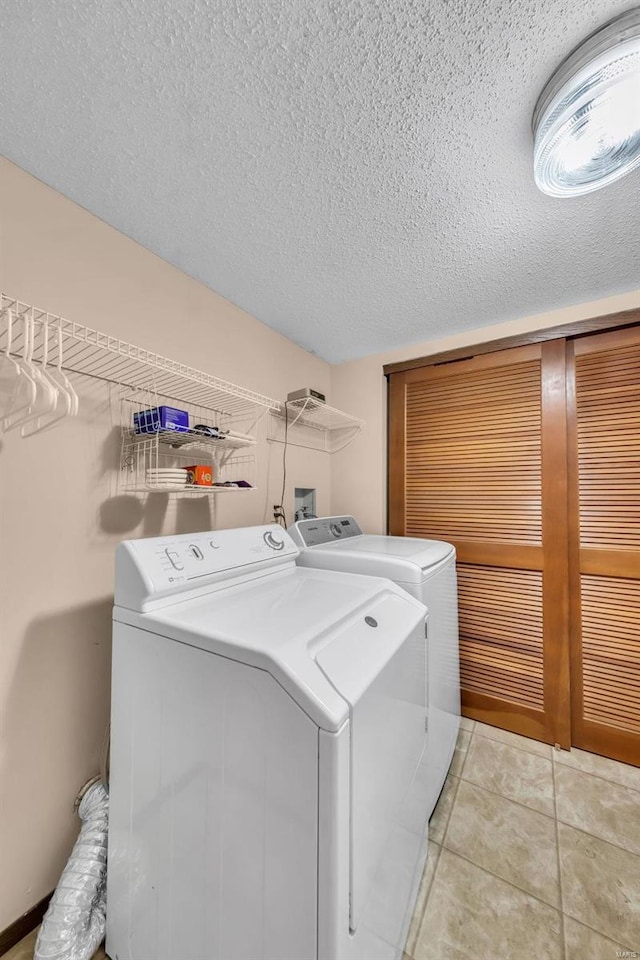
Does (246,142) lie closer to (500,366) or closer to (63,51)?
(63,51)

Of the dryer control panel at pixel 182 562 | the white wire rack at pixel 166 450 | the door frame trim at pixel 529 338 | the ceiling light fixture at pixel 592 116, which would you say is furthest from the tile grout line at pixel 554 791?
the ceiling light fixture at pixel 592 116

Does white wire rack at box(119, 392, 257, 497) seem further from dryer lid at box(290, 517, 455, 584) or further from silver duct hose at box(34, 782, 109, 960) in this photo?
silver duct hose at box(34, 782, 109, 960)

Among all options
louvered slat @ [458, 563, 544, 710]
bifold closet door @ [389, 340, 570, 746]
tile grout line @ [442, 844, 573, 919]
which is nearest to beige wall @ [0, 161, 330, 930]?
tile grout line @ [442, 844, 573, 919]

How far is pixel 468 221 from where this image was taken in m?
1.40

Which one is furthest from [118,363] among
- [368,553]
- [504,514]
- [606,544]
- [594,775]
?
[594,775]

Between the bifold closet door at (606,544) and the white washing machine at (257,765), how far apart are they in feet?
4.23

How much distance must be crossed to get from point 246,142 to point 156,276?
0.71m

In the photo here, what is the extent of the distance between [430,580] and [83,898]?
1506 millimetres

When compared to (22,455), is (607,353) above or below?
above

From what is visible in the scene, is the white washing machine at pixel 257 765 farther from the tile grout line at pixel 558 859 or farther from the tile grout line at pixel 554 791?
the tile grout line at pixel 554 791

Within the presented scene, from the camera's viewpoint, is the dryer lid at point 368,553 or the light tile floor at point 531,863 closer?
the light tile floor at point 531,863

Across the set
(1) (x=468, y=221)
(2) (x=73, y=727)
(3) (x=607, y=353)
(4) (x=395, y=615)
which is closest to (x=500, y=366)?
(3) (x=607, y=353)

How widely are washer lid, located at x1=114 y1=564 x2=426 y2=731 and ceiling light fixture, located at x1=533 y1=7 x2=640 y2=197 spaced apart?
1.43 metres

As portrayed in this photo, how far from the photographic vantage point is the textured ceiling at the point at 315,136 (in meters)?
0.81
